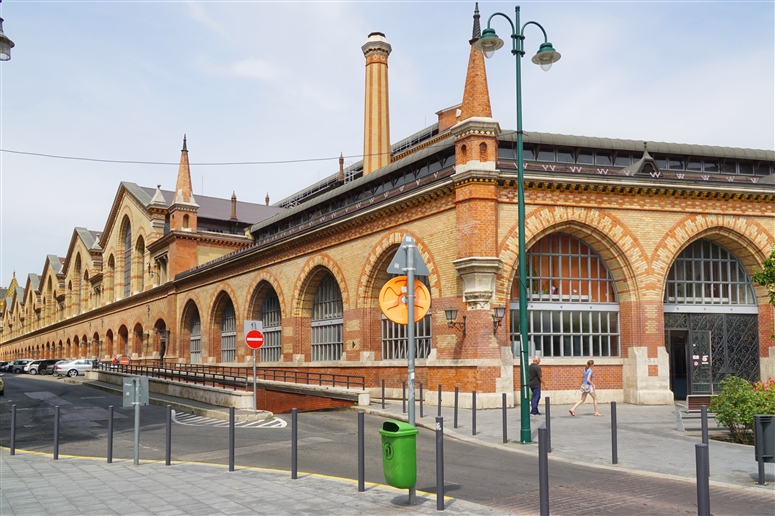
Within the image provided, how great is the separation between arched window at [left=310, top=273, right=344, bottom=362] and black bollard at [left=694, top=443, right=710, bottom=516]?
25171 mm

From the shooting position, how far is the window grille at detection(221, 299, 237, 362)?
42094 mm

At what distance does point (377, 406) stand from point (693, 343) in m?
12.0

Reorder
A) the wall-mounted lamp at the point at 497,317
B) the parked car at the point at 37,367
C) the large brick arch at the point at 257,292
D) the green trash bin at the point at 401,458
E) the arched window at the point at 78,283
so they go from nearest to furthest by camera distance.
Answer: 1. the green trash bin at the point at 401,458
2. the wall-mounted lamp at the point at 497,317
3. the large brick arch at the point at 257,292
4. the parked car at the point at 37,367
5. the arched window at the point at 78,283

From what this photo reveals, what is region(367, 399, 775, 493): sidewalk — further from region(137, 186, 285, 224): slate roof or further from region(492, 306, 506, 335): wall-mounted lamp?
region(137, 186, 285, 224): slate roof

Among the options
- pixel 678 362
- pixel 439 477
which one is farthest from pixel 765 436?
pixel 678 362

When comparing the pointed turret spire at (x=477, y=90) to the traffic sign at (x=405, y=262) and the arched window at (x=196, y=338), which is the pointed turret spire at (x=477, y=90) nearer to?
the traffic sign at (x=405, y=262)

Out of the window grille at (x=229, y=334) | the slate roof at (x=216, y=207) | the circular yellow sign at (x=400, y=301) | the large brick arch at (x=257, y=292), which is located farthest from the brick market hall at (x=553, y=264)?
the slate roof at (x=216, y=207)

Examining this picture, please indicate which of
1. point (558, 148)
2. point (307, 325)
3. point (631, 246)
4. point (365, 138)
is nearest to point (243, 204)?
point (365, 138)

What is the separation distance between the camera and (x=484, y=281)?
898 inches

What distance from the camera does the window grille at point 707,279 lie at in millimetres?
25953

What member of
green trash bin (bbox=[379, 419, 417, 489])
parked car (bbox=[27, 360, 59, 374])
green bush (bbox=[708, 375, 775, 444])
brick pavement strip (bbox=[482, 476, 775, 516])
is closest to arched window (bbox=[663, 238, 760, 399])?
green bush (bbox=[708, 375, 775, 444])

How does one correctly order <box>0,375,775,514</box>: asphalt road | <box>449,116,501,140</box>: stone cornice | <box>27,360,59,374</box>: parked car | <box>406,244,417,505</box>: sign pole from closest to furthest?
<box>0,375,775,514</box>: asphalt road, <box>406,244,417,505</box>: sign pole, <box>449,116,501,140</box>: stone cornice, <box>27,360,59,374</box>: parked car

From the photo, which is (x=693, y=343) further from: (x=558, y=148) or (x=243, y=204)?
(x=243, y=204)

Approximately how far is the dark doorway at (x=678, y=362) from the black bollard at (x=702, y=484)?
2065cm
